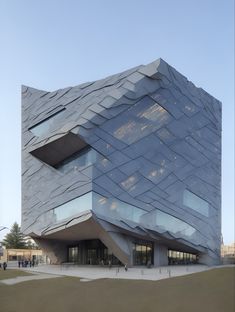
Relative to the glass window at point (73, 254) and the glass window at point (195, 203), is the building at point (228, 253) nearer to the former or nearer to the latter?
the glass window at point (195, 203)

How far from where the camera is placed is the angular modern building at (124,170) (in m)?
43.8

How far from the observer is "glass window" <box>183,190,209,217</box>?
5288 centimetres

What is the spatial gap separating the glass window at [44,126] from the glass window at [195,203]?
64.3 feet

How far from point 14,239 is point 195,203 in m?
70.4

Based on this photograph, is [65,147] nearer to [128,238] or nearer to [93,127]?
[93,127]

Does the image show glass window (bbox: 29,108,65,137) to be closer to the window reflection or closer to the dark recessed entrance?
the window reflection

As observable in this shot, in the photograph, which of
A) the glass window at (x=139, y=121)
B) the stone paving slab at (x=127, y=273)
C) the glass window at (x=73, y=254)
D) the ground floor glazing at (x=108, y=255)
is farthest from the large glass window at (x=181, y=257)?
the glass window at (x=139, y=121)

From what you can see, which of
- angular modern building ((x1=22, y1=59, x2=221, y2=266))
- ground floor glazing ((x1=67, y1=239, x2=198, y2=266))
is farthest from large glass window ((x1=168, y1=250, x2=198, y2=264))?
angular modern building ((x1=22, y1=59, x2=221, y2=266))

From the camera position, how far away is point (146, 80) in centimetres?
4603

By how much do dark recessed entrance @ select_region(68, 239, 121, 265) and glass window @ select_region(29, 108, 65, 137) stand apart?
53.2 ft

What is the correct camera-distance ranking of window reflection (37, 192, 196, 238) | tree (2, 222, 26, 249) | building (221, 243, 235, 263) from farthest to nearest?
tree (2, 222, 26, 249)
building (221, 243, 235, 263)
window reflection (37, 192, 196, 238)

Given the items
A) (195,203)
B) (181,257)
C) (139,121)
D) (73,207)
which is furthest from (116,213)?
(181,257)

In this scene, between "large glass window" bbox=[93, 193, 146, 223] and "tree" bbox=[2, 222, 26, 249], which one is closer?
"large glass window" bbox=[93, 193, 146, 223]

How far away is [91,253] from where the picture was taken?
54.8 metres
